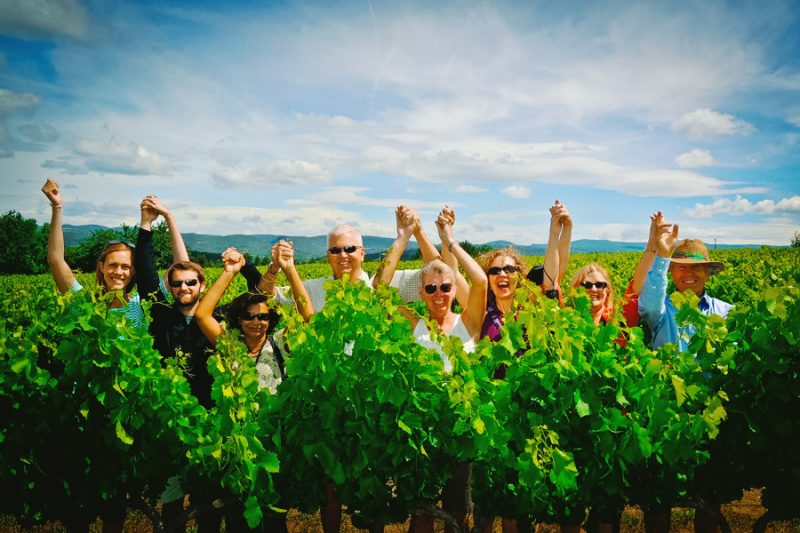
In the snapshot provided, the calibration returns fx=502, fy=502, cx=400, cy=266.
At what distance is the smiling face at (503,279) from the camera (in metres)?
4.24

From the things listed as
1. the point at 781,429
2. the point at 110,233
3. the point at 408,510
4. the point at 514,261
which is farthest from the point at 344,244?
the point at 110,233

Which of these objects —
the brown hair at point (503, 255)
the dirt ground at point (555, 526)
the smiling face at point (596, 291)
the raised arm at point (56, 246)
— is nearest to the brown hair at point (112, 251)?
the raised arm at point (56, 246)

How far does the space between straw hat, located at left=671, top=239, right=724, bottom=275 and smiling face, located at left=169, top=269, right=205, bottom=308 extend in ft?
13.9

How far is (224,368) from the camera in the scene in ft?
9.68

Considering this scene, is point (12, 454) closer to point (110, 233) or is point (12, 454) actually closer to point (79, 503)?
point (79, 503)

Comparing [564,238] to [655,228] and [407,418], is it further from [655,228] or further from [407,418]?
[407,418]

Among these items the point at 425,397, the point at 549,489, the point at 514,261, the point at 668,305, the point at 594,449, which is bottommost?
the point at 549,489

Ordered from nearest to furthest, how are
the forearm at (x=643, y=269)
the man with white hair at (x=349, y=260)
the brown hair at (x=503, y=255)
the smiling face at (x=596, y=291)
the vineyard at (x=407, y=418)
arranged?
the vineyard at (x=407, y=418)
the man with white hair at (x=349, y=260)
the smiling face at (x=596, y=291)
the brown hair at (x=503, y=255)
the forearm at (x=643, y=269)

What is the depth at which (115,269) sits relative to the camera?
4.12 m

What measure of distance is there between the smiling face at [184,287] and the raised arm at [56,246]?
84 centimetres

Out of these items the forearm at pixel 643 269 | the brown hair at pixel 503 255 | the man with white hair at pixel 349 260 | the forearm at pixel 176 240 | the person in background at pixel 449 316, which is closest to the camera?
the person in background at pixel 449 316

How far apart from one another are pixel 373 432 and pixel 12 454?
2.37 metres

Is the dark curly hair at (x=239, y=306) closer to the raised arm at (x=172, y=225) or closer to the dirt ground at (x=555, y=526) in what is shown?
the raised arm at (x=172, y=225)

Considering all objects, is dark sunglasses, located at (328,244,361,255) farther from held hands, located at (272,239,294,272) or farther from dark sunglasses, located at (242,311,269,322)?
dark sunglasses, located at (242,311,269,322)
